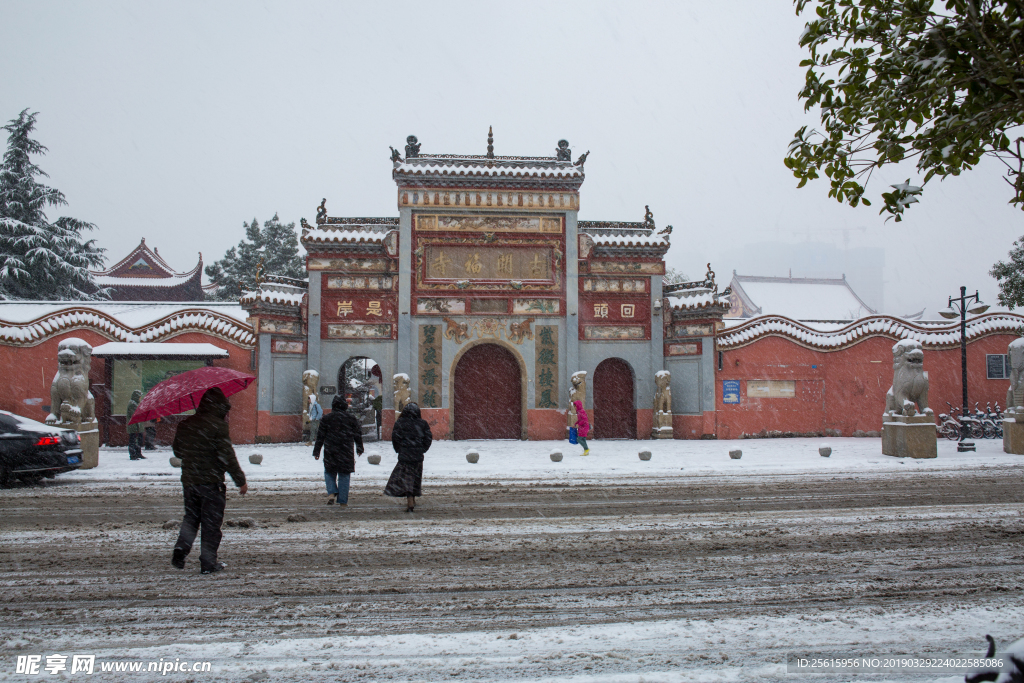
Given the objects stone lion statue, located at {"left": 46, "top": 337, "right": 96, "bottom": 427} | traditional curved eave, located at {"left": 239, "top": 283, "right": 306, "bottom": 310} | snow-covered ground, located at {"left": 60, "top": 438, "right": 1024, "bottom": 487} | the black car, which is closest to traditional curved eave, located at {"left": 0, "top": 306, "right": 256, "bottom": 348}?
traditional curved eave, located at {"left": 239, "top": 283, "right": 306, "bottom": 310}

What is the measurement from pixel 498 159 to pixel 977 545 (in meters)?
15.2

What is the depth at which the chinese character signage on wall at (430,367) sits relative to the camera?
685 inches

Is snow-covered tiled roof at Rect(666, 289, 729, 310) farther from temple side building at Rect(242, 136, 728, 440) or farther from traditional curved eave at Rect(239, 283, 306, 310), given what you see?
traditional curved eave at Rect(239, 283, 306, 310)

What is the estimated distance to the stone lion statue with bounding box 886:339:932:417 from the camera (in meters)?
13.3

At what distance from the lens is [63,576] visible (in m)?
4.97

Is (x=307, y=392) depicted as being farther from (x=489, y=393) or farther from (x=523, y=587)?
(x=523, y=587)

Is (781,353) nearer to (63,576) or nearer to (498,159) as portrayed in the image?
(498,159)

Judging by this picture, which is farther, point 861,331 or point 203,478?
point 861,331

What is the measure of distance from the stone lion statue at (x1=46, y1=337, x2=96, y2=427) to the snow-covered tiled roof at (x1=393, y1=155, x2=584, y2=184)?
9.30 m

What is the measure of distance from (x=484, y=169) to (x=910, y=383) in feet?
40.6

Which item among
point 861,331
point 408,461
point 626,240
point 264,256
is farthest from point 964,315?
point 264,256

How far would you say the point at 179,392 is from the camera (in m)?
4.97

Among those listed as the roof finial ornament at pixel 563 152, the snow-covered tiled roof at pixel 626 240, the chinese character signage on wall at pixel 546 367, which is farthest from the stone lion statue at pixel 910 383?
the roof finial ornament at pixel 563 152

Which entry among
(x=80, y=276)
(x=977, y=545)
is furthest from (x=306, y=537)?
(x=80, y=276)
